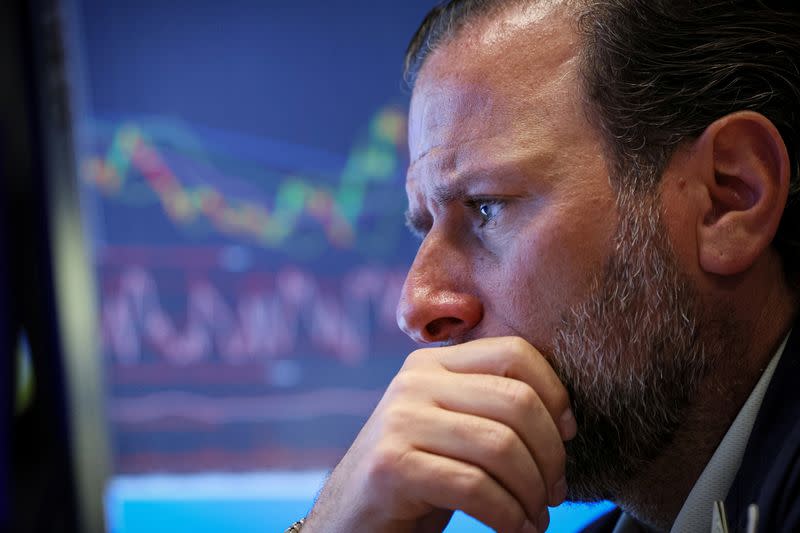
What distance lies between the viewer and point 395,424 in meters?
1.08

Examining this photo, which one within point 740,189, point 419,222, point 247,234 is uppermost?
point 247,234

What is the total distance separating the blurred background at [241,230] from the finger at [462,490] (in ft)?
5.86

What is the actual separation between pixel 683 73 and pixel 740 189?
197 millimetres

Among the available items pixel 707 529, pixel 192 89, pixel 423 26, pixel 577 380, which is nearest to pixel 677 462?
pixel 707 529


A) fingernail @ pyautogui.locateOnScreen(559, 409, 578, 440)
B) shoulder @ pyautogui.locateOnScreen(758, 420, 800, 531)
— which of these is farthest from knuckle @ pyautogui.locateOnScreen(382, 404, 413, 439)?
shoulder @ pyautogui.locateOnScreen(758, 420, 800, 531)

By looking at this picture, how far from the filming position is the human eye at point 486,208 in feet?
3.97

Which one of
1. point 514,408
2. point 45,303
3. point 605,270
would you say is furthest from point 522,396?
point 45,303

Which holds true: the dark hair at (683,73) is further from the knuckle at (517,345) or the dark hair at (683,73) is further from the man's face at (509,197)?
the knuckle at (517,345)

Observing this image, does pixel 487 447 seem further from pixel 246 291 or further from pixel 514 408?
pixel 246 291

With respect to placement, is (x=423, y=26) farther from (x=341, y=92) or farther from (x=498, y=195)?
(x=341, y=92)

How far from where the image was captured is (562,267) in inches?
45.7

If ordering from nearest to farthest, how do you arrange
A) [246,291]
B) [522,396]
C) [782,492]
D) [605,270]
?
[782,492] → [522,396] → [605,270] → [246,291]

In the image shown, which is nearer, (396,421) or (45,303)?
(396,421)

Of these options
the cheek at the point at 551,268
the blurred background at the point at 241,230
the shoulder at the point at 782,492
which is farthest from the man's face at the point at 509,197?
the blurred background at the point at 241,230
